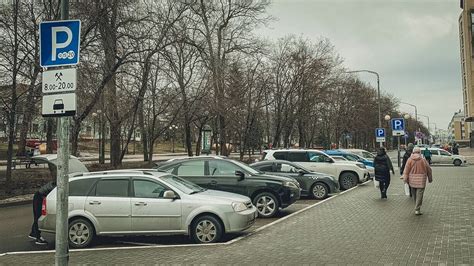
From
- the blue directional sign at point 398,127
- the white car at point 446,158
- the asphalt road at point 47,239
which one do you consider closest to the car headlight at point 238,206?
the asphalt road at point 47,239

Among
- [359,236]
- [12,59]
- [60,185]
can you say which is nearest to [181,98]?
[12,59]

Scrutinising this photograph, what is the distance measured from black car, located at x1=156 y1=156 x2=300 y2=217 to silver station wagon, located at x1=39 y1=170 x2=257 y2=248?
2771mm

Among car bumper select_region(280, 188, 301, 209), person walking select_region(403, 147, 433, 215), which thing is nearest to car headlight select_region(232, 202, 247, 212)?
car bumper select_region(280, 188, 301, 209)

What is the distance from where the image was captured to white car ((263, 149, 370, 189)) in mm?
19203

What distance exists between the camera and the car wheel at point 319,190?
51.4ft

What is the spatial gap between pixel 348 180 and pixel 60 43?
15877 millimetres

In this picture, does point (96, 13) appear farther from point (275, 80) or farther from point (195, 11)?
point (275, 80)

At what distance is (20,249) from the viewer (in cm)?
892

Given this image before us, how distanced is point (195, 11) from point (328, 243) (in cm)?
2458

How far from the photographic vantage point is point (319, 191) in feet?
51.5

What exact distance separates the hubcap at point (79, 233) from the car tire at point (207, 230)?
2.09m

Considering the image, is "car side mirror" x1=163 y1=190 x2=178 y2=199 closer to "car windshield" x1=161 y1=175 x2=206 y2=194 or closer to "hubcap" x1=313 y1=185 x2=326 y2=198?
"car windshield" x1=161 y1=175 x2=206 y2=194

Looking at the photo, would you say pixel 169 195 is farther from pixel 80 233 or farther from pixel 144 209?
pixel 80 233

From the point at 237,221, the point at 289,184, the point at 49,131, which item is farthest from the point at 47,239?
the point at 49,131
